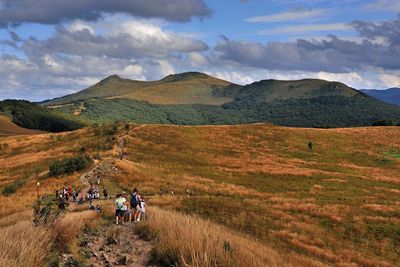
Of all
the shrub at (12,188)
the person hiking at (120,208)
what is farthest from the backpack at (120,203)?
the shrub at (12,188)

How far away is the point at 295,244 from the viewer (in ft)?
70.7

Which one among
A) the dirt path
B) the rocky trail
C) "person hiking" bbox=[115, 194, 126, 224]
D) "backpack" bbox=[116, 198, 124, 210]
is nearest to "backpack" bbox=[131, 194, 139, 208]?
"person hiking" bbox=[115, 194, 126, 224]

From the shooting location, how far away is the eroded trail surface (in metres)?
11.4

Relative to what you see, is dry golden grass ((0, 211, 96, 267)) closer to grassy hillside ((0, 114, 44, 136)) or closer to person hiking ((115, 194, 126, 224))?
person hiking ((115, 194, 126, 224))

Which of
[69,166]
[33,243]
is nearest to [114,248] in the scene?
[33,243]

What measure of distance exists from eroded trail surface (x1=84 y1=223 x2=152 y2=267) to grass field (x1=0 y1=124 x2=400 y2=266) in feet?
15.0

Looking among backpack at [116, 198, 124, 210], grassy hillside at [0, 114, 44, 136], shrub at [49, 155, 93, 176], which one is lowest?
shrub at [49, 155, 93, 176]

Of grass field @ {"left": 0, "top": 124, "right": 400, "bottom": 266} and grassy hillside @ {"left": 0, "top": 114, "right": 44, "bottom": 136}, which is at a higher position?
grassy hillside @ {"left": 0, "top": 114, "right": 44, "bottom": 136}

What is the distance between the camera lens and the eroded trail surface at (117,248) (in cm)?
1140

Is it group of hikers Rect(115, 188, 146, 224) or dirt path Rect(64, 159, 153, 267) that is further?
group of hikers Rect(115, 188, 146, 224)

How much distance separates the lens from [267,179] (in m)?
53.6

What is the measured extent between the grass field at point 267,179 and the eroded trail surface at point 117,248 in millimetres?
4584

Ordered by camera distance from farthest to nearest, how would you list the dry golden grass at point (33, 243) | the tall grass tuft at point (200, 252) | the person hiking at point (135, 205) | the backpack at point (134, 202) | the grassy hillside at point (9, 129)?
the grassy hillside at point (9, 129) < the backpack at point (134, 202) < the person hiking at point (135, 205) < the tall grass tuft at point (200, 252) < the dry golden grass at point (33, 243)

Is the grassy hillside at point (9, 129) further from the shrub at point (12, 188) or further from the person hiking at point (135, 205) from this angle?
the person hiking at point (135, 205)
